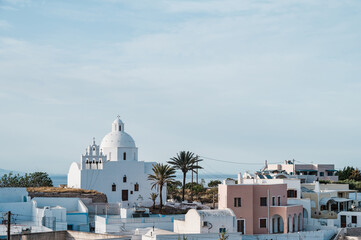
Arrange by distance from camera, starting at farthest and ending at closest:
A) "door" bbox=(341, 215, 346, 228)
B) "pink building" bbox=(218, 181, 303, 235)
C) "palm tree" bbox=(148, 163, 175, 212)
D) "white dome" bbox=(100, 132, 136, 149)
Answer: "white dome" bbox=(100, 132, 136, 149) < "palm tree" bbox=(148, 163, 175, 212) < "door" bbox=(341, 215, 346, 228) < "pink building" bbox=(218, 181, 303, 235)

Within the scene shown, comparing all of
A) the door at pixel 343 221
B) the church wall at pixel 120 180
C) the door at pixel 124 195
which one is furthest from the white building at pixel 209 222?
the door at pixel 124 195

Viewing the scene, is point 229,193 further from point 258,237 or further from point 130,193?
point 130,193

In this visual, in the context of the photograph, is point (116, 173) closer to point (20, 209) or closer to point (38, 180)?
point (38, 180)

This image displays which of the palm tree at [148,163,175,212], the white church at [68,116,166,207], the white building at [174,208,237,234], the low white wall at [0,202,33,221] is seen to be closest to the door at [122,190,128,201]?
the white church at [68,116,166,207]

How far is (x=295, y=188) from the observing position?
5034cm

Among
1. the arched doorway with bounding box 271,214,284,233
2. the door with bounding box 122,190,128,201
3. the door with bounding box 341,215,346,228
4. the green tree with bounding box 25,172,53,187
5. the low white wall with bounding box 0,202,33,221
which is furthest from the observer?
the green tree with bounding box 25,172,53,187

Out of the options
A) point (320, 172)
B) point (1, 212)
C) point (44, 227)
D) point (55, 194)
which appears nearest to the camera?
point (44, 227)

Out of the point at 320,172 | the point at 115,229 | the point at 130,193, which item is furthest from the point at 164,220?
the point at 320,172

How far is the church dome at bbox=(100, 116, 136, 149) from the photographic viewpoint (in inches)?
2375

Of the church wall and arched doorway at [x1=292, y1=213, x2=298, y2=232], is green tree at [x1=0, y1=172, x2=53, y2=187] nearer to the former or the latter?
the church wall

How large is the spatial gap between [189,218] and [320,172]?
41956 millimetres

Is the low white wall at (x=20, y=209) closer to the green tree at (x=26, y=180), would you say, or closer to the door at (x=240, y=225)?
the door at (x=240, y=225)

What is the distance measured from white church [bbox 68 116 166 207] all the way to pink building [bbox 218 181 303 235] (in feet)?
51.0

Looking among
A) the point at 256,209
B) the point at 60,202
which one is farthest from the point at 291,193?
the point at 60,202
